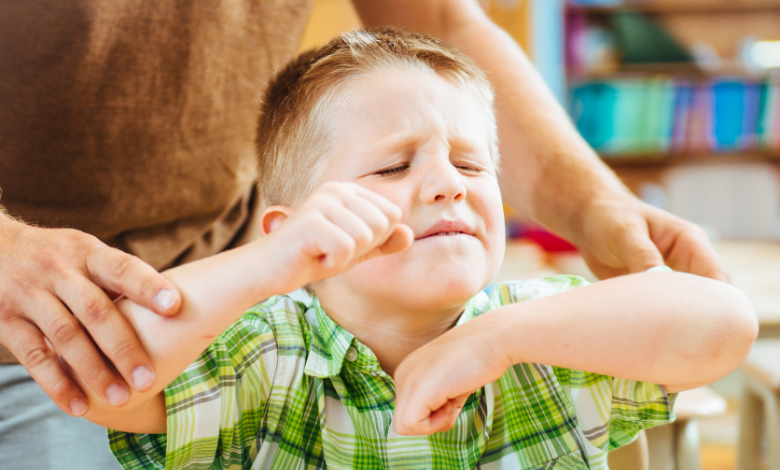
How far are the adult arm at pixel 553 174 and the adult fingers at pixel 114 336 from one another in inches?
24.9

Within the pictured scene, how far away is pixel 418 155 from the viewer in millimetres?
699

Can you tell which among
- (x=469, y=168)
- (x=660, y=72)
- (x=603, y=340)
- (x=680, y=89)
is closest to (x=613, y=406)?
(x=603, y=340)

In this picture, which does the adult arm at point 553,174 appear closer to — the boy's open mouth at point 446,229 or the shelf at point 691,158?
the boy's open mouth at point 446,229

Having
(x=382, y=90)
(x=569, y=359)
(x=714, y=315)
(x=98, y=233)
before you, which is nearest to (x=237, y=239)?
(x=98, y=233)

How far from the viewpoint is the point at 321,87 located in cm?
80

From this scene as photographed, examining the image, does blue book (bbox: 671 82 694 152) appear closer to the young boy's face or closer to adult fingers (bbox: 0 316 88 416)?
the young boy's face

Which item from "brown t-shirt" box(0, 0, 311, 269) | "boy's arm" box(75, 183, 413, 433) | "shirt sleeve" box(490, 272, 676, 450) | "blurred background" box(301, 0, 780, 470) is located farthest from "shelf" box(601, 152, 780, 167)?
"boy's arm" box(75, 183, 413, 433)

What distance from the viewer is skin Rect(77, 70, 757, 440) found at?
54 centimetres

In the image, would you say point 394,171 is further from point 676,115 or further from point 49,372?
point 676,115

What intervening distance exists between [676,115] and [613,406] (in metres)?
2.96

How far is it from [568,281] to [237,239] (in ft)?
1.99

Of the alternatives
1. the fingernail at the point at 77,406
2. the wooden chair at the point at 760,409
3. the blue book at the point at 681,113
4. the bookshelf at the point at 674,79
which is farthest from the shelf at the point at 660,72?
the fingernail at the point at 77,406

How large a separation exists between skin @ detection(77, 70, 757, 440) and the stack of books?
2.76m

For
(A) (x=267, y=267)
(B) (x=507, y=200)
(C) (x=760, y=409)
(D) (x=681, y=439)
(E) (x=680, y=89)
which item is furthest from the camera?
(E) (x=680, y=89)
